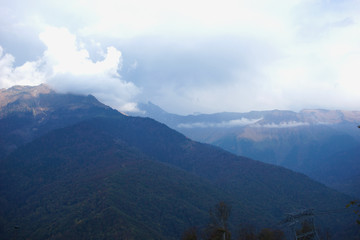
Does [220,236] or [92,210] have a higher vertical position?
[220,236]

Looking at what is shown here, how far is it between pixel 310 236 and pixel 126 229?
84258 millimetres

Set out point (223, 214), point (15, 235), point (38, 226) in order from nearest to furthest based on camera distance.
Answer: point (223, 214), point (15, 235), point (38, 226)

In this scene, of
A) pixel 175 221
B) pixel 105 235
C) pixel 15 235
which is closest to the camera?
pixel 105 235

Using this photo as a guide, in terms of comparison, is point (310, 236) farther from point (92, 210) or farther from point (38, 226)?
point (38, 226)

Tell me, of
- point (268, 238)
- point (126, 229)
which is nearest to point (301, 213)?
point (268, 238)

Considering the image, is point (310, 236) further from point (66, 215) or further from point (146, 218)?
point (66, 215)

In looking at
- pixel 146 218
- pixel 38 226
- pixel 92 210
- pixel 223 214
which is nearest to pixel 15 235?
pixel 38 226

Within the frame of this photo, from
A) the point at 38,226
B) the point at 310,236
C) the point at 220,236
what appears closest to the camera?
the point at 220,236

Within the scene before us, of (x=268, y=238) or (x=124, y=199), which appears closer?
(x=268, y=238)

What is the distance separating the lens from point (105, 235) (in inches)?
5925

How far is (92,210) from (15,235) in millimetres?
41121

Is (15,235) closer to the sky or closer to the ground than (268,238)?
closer to the ground

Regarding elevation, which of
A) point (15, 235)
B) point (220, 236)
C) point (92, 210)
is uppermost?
point (220, 236)

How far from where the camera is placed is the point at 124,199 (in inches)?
7771
